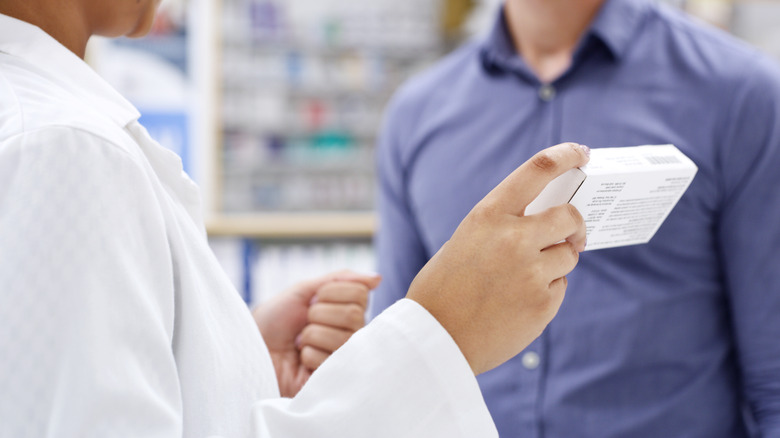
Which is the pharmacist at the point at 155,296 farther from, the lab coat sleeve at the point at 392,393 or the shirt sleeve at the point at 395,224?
the shirt sleeve at the point at 395,224

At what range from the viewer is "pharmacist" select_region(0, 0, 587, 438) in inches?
18.5

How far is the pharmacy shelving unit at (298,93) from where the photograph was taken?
3.46 metres

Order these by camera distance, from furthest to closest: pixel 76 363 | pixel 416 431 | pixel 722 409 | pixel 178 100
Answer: pixel 178 100 < pixel 722 409 < pixel 416 431 < pixel 76 363

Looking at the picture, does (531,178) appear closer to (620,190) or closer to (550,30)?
(620,190)

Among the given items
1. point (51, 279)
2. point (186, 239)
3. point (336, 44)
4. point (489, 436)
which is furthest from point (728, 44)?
point (336, 44)

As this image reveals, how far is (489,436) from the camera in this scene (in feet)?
1.98

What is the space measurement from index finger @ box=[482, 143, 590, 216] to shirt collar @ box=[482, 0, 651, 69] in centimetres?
63

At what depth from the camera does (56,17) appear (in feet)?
1.99

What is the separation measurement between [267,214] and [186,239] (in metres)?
3.09

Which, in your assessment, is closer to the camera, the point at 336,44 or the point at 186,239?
the point at 186,239

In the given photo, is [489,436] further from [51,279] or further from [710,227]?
[710,227]

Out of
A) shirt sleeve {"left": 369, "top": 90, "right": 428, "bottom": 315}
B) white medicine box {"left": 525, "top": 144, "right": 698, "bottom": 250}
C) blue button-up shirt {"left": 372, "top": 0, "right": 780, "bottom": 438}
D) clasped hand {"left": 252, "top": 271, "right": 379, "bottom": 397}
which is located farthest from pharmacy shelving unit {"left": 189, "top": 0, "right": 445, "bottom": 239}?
white medicine box {"left": 525, "top": 144, "right": 698, "bottom": 250}

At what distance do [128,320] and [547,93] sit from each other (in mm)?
910

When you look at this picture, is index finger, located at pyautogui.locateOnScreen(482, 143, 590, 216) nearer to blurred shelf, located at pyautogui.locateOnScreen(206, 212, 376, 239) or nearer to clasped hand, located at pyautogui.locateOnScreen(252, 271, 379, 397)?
clasped hand, located at pyautogui.locateOnScreen(252, 271, 379, 397)
